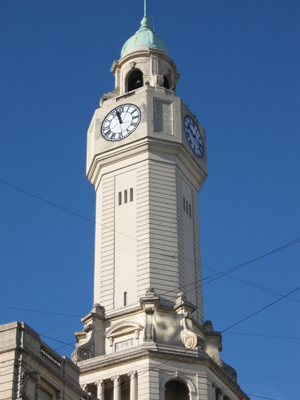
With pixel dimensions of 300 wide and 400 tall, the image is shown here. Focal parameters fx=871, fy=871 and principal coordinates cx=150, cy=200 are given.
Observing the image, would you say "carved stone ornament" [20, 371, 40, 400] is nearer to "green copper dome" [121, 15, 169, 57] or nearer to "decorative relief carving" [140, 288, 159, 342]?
"decorative relief carving" [140, 288, 159, 342]

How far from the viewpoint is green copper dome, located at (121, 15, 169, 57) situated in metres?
81.1

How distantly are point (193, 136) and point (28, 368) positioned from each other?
127 feet

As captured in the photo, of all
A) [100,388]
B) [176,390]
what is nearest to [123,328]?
[100,388]

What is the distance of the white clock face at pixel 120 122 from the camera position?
236 ft

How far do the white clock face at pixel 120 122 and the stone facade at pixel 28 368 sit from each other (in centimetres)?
3142

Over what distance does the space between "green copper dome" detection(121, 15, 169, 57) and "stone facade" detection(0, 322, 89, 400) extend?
43773mm

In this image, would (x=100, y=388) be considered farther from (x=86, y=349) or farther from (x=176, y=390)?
(x=176, y=390)

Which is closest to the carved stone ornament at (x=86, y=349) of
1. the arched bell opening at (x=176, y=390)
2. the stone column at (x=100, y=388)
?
the stone column at (x=100, y=388)

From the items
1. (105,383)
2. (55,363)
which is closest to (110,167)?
A: (105,383)

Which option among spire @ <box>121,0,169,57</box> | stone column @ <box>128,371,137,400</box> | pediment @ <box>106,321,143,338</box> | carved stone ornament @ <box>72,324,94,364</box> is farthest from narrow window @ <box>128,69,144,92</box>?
stone column @ <box>128,371,137,400</box>

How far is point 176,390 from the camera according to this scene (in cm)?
6128

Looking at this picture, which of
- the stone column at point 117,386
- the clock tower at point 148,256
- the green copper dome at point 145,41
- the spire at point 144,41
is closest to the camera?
the stone column at point 117,386

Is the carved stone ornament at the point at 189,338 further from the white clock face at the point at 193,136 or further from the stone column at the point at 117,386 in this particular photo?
the white clock face at the point at 193,136

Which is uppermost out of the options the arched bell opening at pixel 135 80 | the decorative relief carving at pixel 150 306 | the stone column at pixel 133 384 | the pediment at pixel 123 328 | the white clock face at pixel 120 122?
the arched bell opening at pixel 135 80
